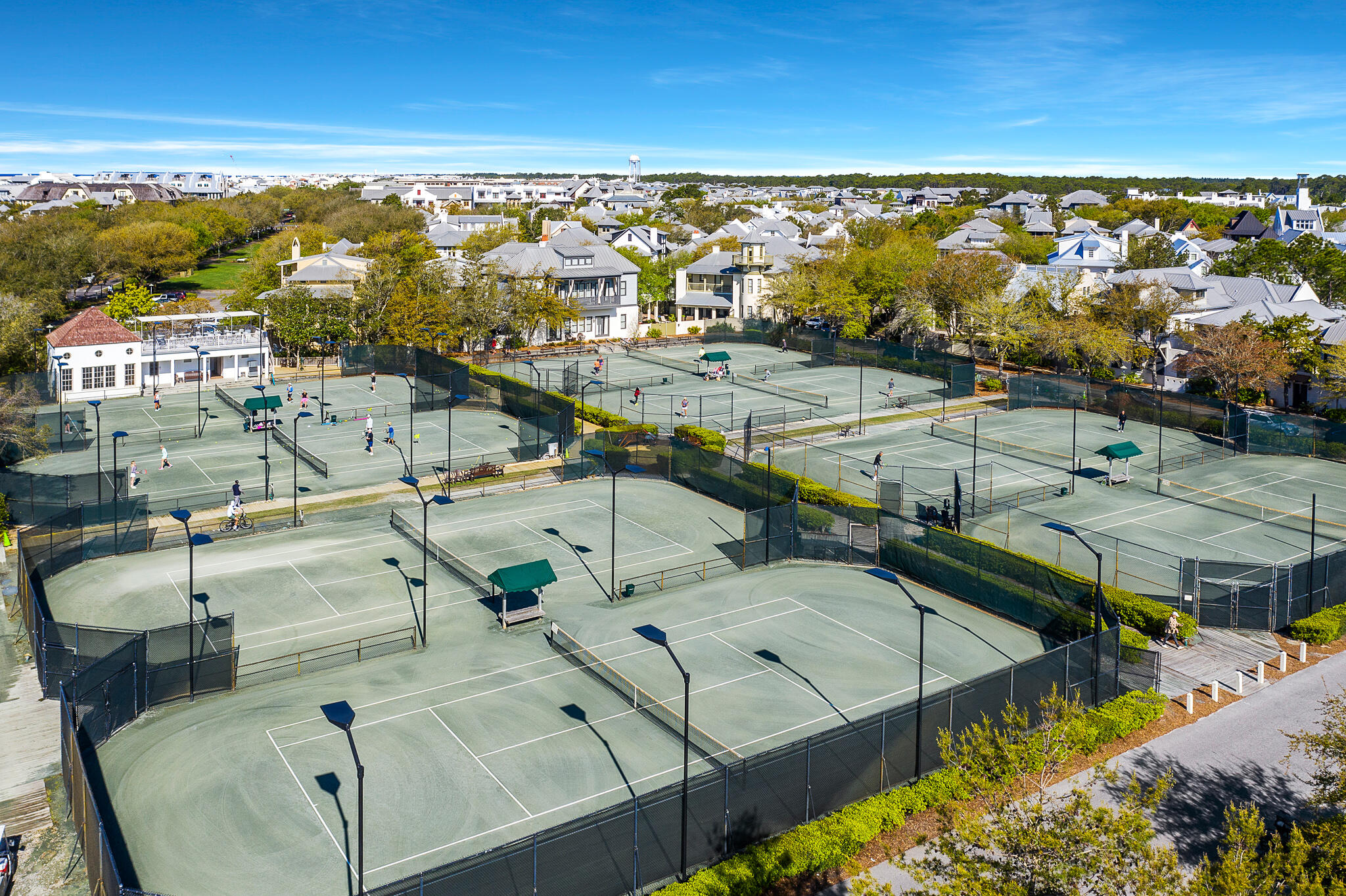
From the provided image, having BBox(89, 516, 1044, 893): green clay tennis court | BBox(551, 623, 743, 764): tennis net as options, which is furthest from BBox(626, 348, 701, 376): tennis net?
BBox(551, 623, 743, 764): tennis net

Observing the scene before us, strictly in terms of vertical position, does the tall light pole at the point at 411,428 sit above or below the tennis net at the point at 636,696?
above

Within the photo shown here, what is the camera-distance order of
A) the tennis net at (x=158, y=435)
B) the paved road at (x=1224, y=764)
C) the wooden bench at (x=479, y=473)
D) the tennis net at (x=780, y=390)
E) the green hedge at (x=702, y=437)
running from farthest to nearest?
the tennis net at (x=780, y=390), the tennis net at (x=158, y=435), the green hedge at (x=702, y=437), the wooden bench at (x=479, y=473), the paved road at (x=1224, y=764)

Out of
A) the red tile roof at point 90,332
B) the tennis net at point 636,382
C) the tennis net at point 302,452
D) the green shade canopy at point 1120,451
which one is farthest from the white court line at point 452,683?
the red tile roof at point 90,332

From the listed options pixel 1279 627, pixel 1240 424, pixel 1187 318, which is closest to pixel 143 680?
pixel 1279 627

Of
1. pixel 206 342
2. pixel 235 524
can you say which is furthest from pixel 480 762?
pixel 206 342

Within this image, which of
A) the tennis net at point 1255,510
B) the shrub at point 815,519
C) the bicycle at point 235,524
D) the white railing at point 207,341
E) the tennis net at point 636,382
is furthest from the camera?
the tennis net at point 636,382

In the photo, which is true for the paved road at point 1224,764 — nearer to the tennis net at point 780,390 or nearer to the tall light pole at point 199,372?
the tennis net at point 780,390

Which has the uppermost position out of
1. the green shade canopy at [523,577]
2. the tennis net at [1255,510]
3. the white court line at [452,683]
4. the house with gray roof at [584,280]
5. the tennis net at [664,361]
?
the house with gray roof at [584,280]

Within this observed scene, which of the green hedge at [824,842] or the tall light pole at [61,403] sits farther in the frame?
the tall light pole at [61,403]
